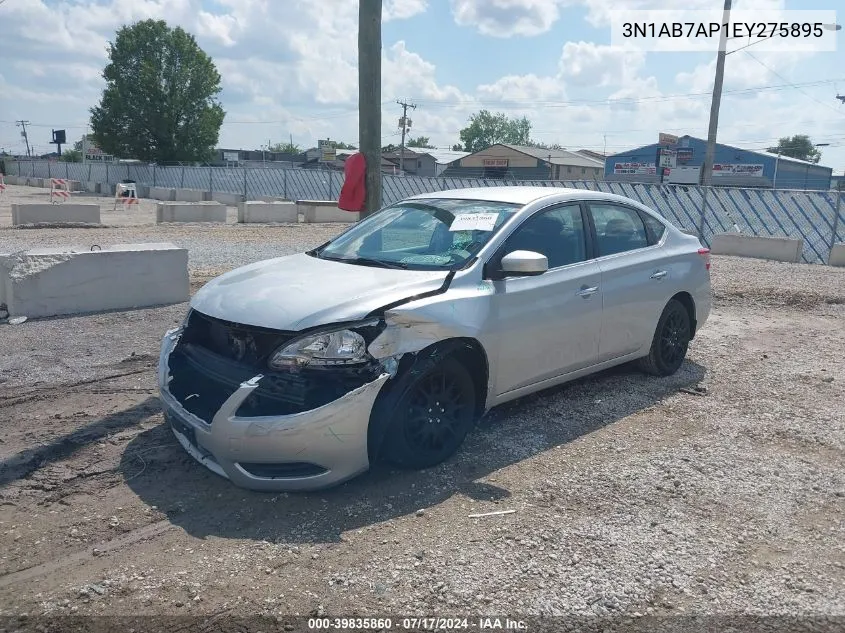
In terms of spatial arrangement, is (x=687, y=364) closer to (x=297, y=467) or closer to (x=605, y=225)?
(x=605, y=225)

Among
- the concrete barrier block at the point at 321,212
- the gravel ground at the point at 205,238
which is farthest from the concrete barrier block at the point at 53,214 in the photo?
the concrete barrier block at the point at 321,212

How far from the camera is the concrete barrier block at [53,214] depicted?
19594 millimetres

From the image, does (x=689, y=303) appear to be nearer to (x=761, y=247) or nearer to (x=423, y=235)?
(x=423, y=235)

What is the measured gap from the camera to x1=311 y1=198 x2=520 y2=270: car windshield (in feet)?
15.5

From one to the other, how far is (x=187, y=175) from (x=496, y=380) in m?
47.5

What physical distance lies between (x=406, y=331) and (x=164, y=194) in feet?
127

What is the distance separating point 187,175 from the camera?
1895 inches

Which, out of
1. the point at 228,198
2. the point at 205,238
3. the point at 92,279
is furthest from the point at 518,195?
the point at 228,198

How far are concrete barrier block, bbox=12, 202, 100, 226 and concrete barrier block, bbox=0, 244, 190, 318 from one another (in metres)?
13.2

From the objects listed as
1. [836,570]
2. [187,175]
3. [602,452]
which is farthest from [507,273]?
[187,175]

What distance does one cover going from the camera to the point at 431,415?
13.8 ft

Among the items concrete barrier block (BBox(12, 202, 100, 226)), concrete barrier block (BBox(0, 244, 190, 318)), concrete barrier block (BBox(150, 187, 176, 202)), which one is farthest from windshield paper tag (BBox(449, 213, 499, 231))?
concrete barrier block (BBox(150, 187, 176, 202))

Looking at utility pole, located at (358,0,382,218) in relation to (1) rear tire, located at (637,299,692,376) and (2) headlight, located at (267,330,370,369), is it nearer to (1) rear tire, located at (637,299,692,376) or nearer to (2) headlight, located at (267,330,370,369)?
(1) rear tire, located at (637,299,692,376)

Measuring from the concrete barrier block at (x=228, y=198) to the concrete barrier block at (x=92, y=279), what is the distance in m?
29.6
